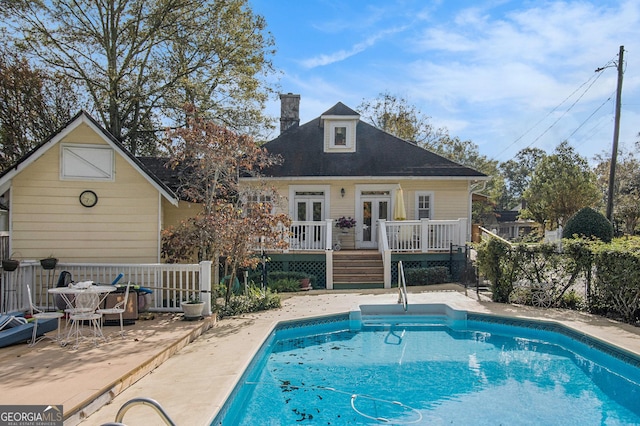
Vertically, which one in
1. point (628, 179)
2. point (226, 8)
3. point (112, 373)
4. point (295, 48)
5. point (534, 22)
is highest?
point (226, 8)

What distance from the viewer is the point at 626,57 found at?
17.0 m

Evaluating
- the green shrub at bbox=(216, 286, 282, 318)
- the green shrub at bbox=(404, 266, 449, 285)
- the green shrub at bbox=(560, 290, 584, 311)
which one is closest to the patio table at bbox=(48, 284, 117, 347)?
the green shrub at bbox=(216, 286, 282, 318)

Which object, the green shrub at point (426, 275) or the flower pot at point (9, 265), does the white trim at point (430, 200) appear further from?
the flower pot at point (9, 265)

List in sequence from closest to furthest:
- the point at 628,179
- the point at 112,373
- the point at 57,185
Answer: the point at 112,373, the point at 57,185, the point at 628,179

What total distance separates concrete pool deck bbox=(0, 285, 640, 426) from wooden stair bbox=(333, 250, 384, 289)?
4.34 meters

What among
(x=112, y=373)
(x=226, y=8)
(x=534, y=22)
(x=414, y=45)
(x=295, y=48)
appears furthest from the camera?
(x=226, y=8)

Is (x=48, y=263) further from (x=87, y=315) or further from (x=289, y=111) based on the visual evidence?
(x=289, y=111)

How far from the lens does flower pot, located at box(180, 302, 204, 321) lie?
8344mm

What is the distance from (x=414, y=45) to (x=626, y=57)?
946cm

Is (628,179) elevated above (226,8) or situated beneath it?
situated beneath

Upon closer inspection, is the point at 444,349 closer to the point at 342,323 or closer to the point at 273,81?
the point at 342,323

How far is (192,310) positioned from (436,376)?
494 centimetres

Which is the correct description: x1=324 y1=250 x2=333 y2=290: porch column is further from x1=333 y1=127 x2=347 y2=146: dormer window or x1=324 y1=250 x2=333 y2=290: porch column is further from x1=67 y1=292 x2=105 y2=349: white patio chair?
x1=67 y1=292 x2=105 y2=349: white patio chair

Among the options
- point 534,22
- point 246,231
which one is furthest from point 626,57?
point 246,231
